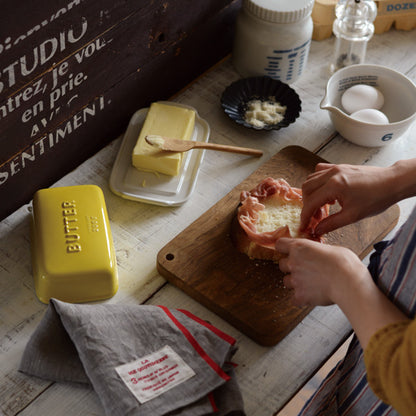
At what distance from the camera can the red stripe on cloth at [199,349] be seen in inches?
37.9

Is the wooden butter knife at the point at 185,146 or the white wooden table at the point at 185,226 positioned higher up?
the wooden butter knife at the point at 185,146

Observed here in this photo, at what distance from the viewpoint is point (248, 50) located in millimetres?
1476

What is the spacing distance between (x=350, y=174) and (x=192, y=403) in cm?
44

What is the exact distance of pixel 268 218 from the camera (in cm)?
118

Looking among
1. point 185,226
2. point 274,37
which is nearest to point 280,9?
point 274,37

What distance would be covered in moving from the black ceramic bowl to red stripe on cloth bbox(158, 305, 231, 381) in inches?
21.5

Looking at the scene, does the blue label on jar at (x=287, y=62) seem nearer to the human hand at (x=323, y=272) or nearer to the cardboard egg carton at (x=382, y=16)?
the cardboard egg carton at (x=382, y=16)

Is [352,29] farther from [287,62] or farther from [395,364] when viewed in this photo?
[395,364]

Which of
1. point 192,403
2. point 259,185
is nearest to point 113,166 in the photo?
point 259,185

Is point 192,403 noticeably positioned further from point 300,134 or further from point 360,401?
point 300,134

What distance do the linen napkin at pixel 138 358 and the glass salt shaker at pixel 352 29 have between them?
2.72 feet

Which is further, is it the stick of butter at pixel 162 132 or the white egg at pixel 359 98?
the white egg at pixel 359 98

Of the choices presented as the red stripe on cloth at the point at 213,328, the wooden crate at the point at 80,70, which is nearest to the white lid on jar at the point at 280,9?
the wooden crate at the point at 80,70

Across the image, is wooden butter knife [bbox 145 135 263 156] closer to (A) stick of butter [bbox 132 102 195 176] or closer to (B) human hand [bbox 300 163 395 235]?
(A) stick of butter [bbox 132 102 195 176]
